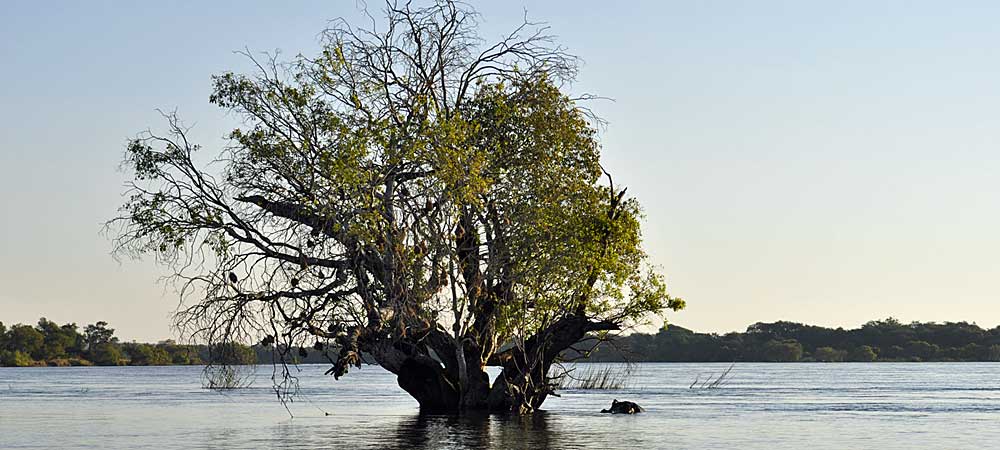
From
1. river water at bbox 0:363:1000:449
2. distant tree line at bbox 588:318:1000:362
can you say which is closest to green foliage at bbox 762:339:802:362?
distant tree line at bbox 588:318:1000:362

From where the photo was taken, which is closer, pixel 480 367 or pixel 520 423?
pixel 520 423

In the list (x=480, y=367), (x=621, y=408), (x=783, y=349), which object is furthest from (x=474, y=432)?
(x=783, y=349)

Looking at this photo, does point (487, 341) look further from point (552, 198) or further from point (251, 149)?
point (251, 149)

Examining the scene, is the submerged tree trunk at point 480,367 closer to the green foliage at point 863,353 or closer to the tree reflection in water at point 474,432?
the tree reflection in water at point 474,432

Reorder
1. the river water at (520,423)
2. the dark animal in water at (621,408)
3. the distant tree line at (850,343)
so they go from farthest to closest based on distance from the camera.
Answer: the distant tree line at (850,343), the dark animal in water at (621,408), the river water at (520,423)

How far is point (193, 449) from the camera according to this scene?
35344 mm

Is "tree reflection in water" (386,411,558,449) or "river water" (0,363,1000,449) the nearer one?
"tree reflection in water" (386,411,558,449)

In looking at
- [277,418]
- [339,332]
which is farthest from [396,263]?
[277,418]

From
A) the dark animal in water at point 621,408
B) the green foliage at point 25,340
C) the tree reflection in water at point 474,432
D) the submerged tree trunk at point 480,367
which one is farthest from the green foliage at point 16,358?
the tree reflection in water at point 474,432

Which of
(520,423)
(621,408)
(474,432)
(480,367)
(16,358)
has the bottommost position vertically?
(474,432)

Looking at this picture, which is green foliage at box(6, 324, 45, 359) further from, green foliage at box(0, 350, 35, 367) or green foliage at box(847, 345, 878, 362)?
green foliage at box(847, 345, 878, 362)

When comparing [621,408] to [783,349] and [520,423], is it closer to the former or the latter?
[520,423]

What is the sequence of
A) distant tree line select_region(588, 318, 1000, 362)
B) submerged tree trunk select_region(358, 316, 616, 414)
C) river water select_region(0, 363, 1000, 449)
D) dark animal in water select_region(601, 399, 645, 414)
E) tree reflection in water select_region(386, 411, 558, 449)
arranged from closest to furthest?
tree reflection in water select_region(386, 411, 558, 449), river water select_region(0, 363, 1000, 449), submerged tree trunk select_region(358, 316, 616, 414), dark animal in water select_region(601, 399, 645, 414), distant tree line select_region(588, 318, 1000, 362)

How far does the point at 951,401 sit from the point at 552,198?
30285 mm
